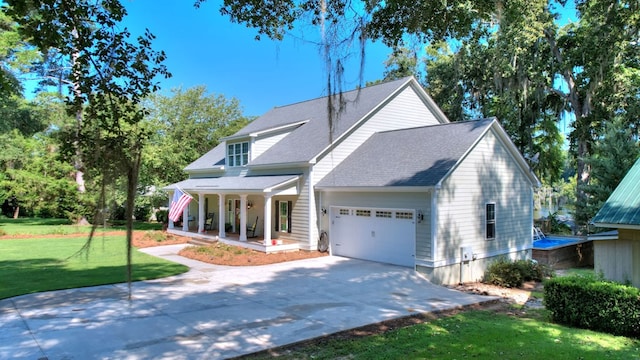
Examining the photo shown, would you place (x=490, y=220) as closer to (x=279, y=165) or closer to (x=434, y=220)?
(x=434, y=220)

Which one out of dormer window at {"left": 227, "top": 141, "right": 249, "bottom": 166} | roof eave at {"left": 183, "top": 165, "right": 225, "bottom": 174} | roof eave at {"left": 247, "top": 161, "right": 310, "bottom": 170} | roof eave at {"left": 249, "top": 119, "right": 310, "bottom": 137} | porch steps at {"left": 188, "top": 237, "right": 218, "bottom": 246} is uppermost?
roof eave at {"left": 249, "top": 119, "right": 310, "bottom": 137}

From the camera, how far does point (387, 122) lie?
19.4m

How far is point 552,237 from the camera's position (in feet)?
72.1

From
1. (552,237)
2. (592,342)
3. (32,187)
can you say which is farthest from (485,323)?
(32,187)

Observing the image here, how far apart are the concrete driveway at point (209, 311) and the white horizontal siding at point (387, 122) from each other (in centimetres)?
526

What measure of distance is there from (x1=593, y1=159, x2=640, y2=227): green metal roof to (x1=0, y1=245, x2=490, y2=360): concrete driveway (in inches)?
132

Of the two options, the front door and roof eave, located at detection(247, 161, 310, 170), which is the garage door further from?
the front door

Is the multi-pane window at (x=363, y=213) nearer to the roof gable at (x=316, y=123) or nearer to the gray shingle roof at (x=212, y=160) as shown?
the roof gable at (x=316, y=123)

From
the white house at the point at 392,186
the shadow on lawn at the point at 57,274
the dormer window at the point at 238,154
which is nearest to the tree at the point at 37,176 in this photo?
the dormer window at the point at 238,154

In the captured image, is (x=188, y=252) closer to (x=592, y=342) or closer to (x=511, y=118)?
(x=592, y=342)

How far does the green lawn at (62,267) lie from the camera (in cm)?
1124

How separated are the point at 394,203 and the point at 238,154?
9.80m

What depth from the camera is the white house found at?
1352 centimetres

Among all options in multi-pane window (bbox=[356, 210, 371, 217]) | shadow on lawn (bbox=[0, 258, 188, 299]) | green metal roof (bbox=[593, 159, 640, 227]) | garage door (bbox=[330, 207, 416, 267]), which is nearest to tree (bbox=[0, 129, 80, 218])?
shadow on lawn (bbox=[0, 258, 188, 299])
